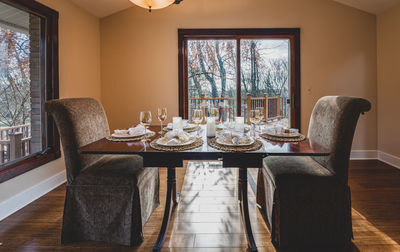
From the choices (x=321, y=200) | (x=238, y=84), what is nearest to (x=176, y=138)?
(x=321, y=200)

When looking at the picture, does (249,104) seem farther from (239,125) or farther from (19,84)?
(19,84)

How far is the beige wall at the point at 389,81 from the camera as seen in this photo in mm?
3180

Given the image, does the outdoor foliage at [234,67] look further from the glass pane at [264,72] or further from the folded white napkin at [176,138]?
the folded white napkin at [176,138]

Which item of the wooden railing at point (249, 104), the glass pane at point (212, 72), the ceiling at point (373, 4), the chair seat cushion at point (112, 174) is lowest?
the chair seat cushion at point (112, 174)

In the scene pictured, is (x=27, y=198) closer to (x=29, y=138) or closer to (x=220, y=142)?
(x=29, y=138)

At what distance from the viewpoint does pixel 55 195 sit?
7.97 ft

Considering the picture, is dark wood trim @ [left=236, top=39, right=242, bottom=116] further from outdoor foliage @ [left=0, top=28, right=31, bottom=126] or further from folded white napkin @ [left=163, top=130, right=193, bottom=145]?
outdoor foliage @ [left=0, top=28, right=31, bottom=126]

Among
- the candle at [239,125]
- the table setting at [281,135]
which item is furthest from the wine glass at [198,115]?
the table setting at [281,135]

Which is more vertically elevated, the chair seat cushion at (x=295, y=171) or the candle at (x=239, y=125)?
the candle at (x=239, y=125)

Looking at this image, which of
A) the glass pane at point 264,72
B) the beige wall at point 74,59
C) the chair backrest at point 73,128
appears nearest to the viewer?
the chair backrest at point 73,128

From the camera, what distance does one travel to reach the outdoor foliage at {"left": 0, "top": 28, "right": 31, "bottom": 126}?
210cm

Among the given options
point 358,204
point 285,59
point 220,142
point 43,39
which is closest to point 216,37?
point 285,59

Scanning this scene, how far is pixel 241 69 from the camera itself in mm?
3641

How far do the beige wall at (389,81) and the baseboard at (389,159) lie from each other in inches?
1.8
